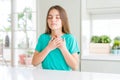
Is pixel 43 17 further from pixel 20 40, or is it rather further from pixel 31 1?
pixel 20 40

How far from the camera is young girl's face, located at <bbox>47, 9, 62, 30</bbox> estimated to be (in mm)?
1415

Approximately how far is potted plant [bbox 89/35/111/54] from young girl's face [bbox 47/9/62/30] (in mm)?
1486

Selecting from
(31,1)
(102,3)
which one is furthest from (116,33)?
(31,1)

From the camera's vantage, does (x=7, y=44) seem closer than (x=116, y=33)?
No

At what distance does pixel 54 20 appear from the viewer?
55.6 inches

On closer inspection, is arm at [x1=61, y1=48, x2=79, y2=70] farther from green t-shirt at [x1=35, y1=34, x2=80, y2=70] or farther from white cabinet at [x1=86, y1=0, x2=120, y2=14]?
white cabinet at [x1=86, y1=0, x2=120, y2=14]

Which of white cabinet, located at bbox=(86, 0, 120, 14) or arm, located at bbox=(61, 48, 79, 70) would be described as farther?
white cabinet, located at bbox=(86, 0, 120, 14)

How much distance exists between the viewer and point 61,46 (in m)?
1.42

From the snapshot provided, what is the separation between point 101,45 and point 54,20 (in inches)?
61.6

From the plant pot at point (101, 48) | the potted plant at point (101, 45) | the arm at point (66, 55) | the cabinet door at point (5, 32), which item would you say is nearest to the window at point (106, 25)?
the potted plant at point (101, 45)

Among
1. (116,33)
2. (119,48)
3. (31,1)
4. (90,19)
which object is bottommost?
(119,48)

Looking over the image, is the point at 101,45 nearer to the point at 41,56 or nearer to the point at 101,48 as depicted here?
the point at 101,48

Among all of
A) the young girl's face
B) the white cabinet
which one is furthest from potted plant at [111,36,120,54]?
the young girl's face

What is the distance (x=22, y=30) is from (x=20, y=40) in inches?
6.5
